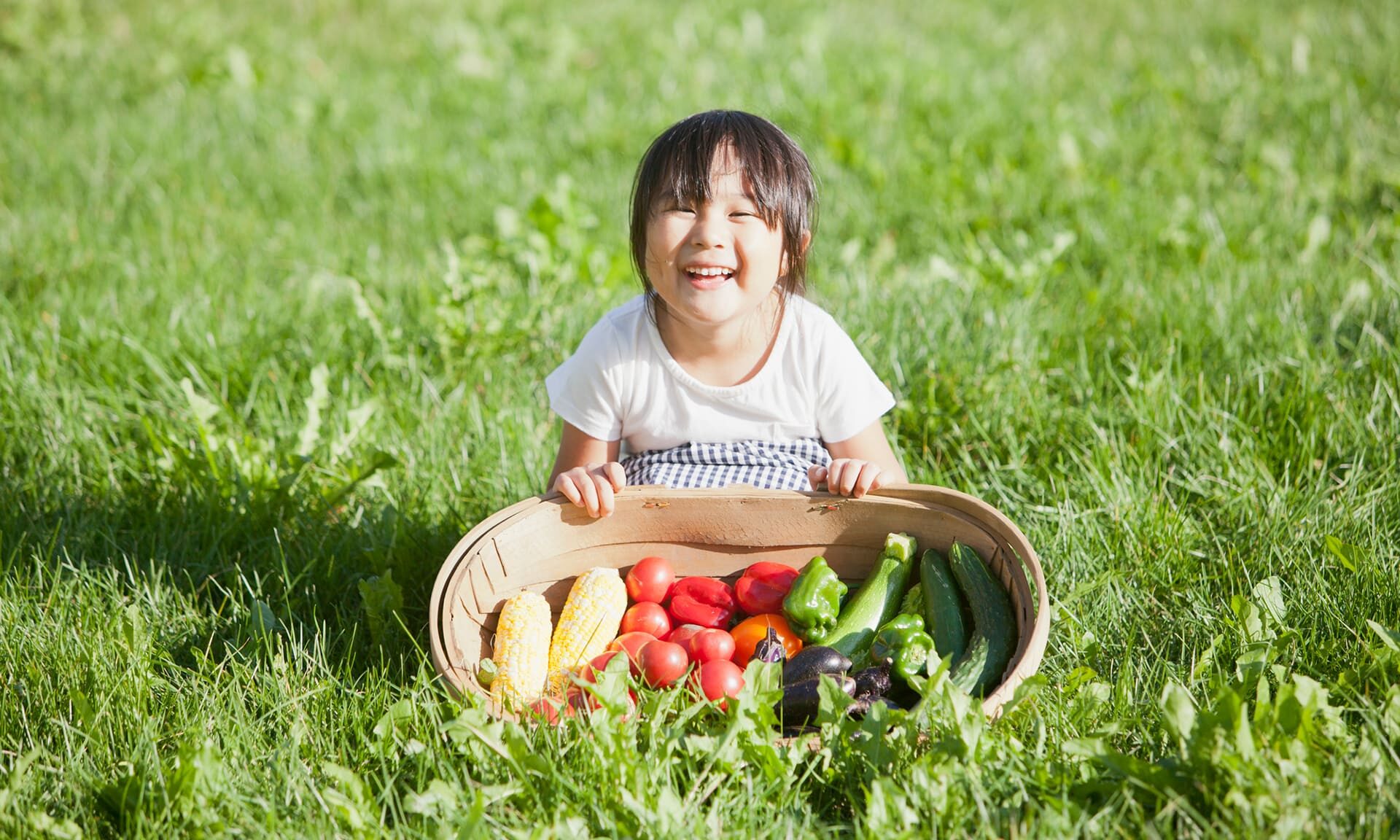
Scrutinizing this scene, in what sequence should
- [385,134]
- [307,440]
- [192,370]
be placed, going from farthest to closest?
[385,134]
[192,370]
[307,440]

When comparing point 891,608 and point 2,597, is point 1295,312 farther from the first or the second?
point 2,597

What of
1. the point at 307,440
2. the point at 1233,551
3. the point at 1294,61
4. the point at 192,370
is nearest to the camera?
the point at 1233,551

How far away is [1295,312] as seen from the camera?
3863 millimetres

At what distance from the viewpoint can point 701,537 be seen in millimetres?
2967

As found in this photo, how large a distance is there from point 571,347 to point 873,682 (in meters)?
1.91

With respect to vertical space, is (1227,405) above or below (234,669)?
above

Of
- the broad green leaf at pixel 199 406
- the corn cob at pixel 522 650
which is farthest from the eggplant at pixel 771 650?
Result: the broad green leaf at pixel 199 406

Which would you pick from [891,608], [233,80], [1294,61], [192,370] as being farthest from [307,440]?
[1294,61]

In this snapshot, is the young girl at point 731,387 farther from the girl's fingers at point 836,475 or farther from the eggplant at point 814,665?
the eggplant at point 814,665

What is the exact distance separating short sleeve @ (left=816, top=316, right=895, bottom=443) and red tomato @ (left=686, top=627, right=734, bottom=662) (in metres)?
0.66

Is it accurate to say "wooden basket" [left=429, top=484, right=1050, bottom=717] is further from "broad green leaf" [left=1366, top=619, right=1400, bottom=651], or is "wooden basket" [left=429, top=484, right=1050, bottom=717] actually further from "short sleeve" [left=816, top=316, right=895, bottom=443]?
"broad green leaf" [left=1366, top=619, right=1400, bottom=651]

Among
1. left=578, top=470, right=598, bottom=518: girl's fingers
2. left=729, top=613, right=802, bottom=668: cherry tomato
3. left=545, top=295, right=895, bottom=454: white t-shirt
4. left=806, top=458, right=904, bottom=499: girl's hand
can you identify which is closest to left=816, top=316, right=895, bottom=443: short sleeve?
left=545, top=295, right=895, bottom=454: white t-shirt

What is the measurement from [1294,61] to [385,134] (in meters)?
4.89

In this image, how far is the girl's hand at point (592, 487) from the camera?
275cm
